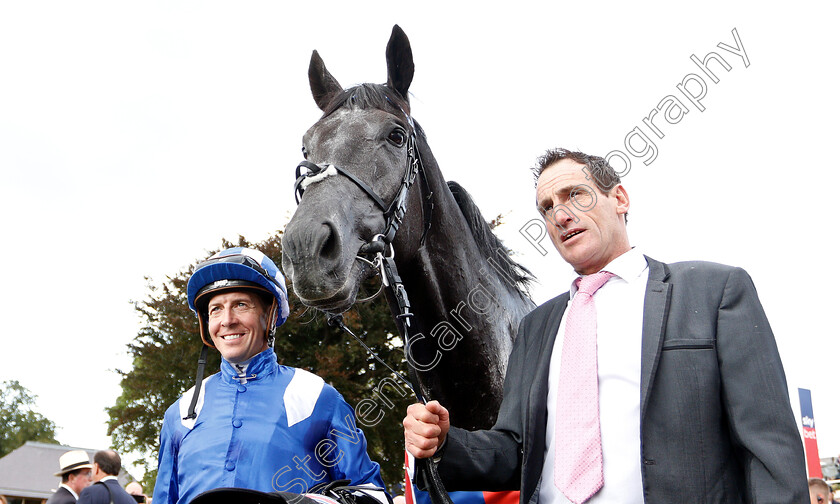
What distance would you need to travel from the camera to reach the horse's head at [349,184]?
7.80 ft

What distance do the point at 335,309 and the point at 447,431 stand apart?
0.84 m

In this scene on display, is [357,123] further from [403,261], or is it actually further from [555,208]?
[555,208]

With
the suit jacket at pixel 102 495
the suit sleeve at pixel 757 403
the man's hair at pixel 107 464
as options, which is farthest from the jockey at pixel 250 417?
the man's hair at pixel 107 464

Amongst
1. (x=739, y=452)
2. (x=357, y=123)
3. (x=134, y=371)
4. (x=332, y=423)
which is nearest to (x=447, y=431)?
(x=739, y=452)

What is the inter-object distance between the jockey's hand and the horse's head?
2.59 ft

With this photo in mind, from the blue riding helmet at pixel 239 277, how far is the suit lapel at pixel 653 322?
161 centimetres

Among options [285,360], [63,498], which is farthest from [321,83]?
[285,360]

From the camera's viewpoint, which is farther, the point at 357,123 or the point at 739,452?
the point at 357,123

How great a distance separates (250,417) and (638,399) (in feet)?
5.19

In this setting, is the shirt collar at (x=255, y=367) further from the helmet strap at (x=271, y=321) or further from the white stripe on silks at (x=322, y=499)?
the white stripe on silks at (x=322, y=499)

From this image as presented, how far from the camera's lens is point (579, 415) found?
1.81 m

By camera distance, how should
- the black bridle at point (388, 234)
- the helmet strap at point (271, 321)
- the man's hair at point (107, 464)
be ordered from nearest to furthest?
the black bridle at point (388, 234), the helmet strap at point (271, 321), the man's hair at point (107, 464)

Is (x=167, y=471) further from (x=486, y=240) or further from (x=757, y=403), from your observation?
(x=757, y=403)

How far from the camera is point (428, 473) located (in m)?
1.81
